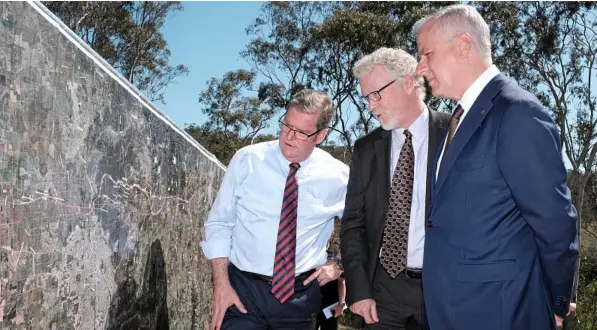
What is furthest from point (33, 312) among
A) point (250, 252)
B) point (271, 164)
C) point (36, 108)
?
point (271, 164)

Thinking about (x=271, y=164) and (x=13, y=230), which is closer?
(x=13, y=230)

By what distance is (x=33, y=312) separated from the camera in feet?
6.56

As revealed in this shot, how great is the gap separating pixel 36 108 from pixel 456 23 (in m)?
1.39

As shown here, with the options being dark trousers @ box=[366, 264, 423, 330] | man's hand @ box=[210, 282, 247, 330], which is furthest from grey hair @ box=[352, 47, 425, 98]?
man's hand @ box=[210, 282, 247, 330]

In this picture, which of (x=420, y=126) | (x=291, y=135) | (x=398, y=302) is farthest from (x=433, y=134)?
(x=398, y=302)

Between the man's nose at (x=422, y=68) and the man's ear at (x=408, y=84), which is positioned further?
the man's ear at (x=408, y=84)

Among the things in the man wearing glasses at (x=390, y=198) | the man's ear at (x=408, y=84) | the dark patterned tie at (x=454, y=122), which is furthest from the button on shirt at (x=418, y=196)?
the dark patterned tie at (x=454, y=122)

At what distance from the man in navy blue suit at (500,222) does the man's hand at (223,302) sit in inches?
36.3

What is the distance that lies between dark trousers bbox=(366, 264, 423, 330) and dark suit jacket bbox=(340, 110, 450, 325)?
0.24 ft

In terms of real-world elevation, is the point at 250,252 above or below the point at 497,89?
below

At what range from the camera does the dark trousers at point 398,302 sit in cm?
270

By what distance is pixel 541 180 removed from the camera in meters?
1.91

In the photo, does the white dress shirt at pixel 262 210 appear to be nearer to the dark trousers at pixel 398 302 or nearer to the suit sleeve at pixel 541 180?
the dark trousers at pixel 398 302

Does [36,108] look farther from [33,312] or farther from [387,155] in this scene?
[387,155]
